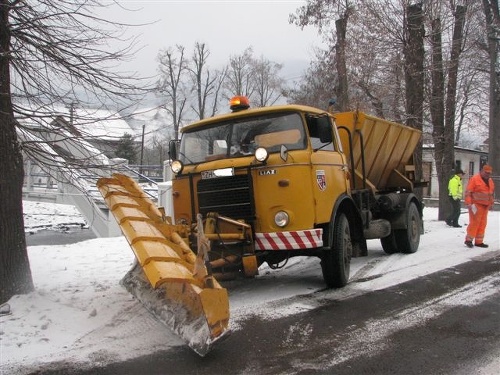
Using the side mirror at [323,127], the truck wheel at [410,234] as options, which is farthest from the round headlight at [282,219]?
the truck wheel at [410,234]

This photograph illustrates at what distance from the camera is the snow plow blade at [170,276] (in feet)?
14.4

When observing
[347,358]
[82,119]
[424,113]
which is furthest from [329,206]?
[424,113]

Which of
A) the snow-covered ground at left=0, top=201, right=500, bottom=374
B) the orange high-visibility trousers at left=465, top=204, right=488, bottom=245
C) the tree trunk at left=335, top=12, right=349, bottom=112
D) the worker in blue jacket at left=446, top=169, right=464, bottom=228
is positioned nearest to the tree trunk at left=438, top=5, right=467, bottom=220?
the worker in blue jacket at left=446, top=169, right=464, bottom=228

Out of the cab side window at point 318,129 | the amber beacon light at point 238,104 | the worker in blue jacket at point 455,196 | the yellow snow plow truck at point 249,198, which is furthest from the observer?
the worker in blue jacket at point 455,196

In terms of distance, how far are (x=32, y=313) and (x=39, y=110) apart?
231cm

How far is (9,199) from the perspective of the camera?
596 cm

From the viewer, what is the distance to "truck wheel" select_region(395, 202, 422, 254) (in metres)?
10.4

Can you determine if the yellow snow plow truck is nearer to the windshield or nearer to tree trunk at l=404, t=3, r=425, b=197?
the windshield

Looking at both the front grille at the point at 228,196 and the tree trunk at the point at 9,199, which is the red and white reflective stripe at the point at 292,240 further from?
the tree trunk at the point at 9,199

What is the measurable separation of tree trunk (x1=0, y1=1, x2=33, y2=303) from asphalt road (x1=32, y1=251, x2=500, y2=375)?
6.39 feet

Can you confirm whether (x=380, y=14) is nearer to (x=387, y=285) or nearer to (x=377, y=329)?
(x=387, y=285)

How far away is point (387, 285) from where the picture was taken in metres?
7.51

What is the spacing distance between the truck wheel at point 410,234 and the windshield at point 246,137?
4.68m

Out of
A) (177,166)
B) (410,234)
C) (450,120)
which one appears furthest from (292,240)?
(450,120)
